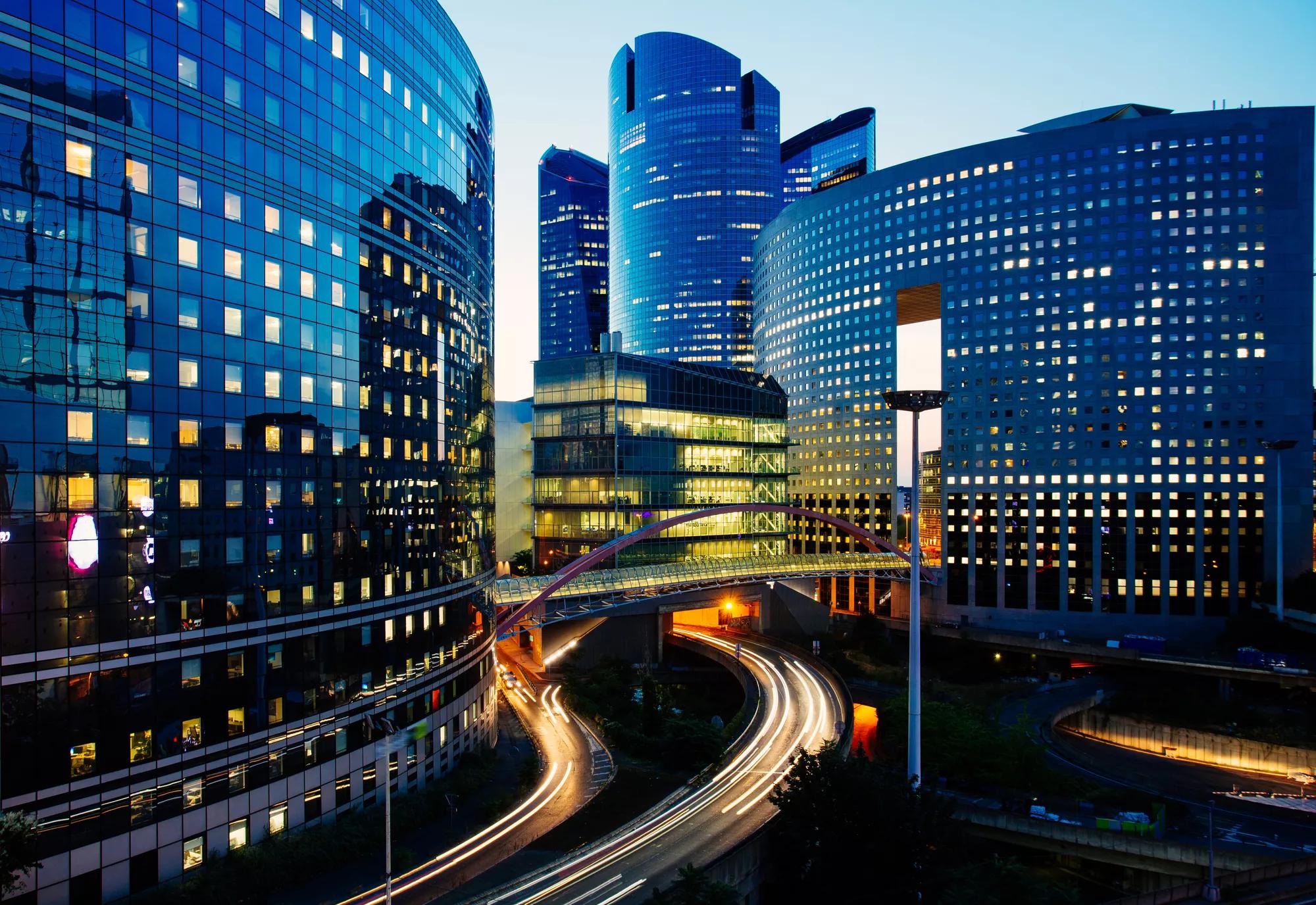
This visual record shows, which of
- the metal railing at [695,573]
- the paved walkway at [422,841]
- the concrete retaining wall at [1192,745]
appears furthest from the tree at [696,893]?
the concrete retaining wall at [1192,745]

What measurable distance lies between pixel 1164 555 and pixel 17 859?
114m

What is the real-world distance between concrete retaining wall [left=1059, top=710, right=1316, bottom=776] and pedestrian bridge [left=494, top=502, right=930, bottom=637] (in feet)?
82.3

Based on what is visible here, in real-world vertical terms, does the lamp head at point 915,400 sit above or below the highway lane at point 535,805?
above

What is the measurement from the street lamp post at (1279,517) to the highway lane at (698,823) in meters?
62.3

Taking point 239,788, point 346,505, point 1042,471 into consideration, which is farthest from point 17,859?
Answer: point 1042,471

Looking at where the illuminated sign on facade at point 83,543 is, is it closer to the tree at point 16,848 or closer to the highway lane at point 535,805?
the tree at point 16,848

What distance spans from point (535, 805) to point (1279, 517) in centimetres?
9329

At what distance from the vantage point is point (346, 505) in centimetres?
4269

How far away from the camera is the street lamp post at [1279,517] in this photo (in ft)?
288

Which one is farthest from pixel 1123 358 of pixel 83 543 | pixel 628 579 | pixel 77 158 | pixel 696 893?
pixel 83 543

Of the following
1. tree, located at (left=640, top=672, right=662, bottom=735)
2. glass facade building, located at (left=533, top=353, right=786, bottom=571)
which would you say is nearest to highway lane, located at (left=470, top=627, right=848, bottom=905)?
tree, located at (left=640, top=672, right=662, bottom=735)

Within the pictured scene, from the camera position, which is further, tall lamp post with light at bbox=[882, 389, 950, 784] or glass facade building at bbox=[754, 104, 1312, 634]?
glass facade building at bbox=[754, 104, 1312, 634]

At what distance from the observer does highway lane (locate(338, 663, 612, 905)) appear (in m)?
34.0

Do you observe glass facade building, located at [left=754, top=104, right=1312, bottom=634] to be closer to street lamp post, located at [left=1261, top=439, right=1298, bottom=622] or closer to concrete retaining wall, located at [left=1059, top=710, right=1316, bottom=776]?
street lamp post, located at [left=1261, top=439, right=1298, bottom=622]
